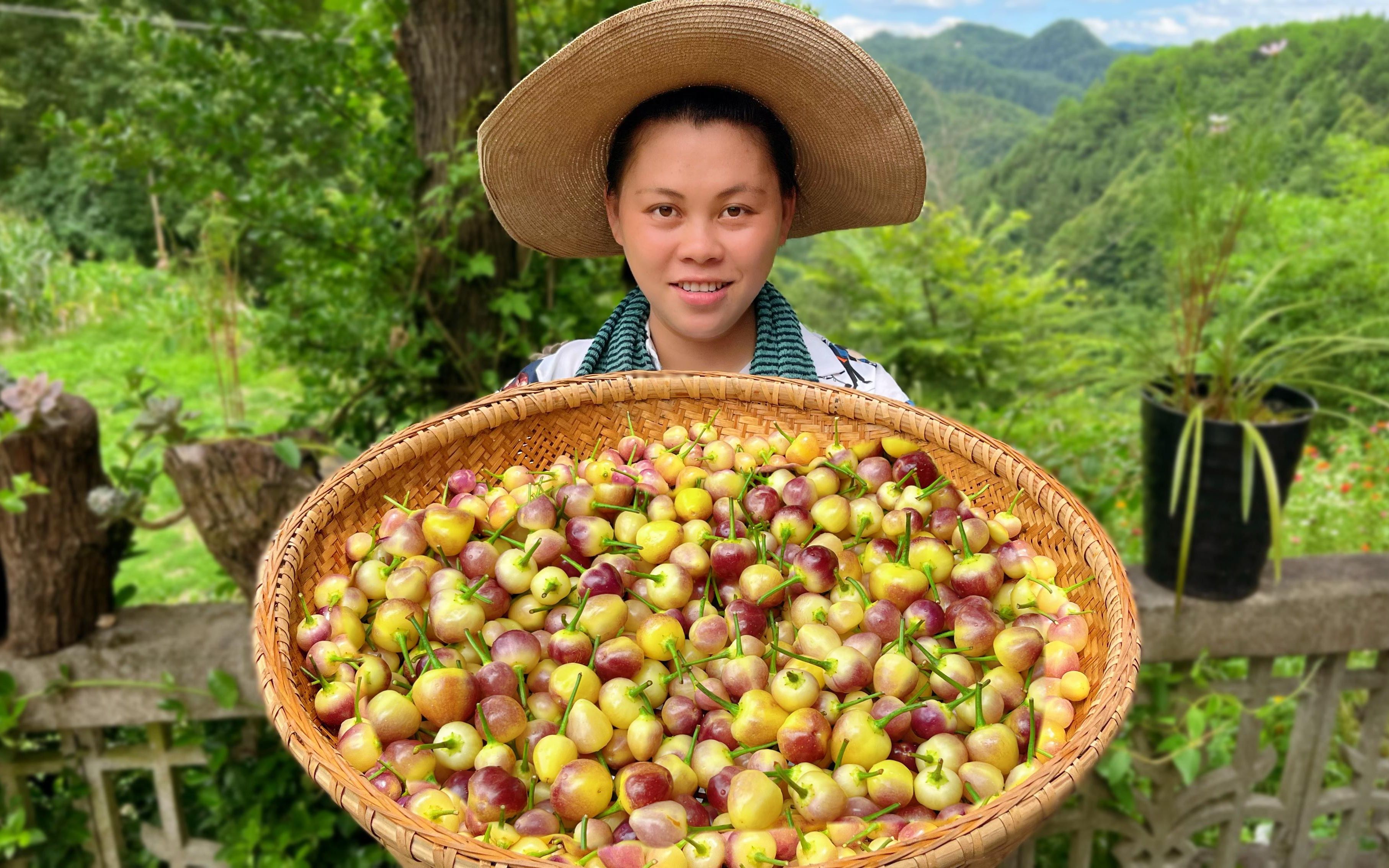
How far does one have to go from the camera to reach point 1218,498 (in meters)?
2.08

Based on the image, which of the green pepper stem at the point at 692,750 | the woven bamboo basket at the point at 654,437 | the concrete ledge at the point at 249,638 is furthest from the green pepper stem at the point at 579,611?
the concrete ledge at the point at 249,638

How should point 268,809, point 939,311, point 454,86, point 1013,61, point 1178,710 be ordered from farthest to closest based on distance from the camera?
point 1013,61 → point 939,311 → point 454,86 → point 1178,710 → point 268,809

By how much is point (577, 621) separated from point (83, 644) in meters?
1.50

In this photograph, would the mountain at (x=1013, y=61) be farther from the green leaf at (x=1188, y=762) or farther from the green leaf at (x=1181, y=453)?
the green leaf at (x=1188, y=762)

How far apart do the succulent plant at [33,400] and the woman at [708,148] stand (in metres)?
1.03

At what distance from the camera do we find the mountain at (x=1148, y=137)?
7.91 meters

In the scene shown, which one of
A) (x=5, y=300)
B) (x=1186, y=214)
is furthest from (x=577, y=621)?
(x=5, y=300)

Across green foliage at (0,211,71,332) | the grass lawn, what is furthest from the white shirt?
green foliage at (0,211,71,332)

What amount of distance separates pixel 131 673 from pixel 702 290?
1604 millimetres

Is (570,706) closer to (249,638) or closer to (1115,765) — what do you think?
(249,638)

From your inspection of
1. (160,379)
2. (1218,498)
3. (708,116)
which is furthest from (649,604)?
(160,379)

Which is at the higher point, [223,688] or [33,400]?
[33,400]

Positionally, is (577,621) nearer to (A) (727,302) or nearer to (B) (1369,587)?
(A) (727,302)

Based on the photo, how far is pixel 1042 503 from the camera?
4.33ft
